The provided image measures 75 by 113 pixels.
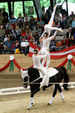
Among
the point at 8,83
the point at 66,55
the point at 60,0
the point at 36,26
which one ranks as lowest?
the point at 8,83

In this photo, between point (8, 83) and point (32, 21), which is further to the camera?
point (32, 21)

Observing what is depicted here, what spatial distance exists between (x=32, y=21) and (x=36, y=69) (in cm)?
841

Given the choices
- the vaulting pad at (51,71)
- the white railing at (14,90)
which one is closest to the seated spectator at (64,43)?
the white railing at (14,90)

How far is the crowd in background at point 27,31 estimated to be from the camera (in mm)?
16892

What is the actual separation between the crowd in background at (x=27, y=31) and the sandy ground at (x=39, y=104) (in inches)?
138

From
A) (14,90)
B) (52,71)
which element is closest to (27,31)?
(14,90)

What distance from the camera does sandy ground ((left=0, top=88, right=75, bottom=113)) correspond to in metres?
11.3

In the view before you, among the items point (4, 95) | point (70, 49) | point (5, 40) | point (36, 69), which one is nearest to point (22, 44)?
point (5, 40)

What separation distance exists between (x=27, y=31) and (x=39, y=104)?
676 centimetres

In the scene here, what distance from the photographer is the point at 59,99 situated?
42.5ft

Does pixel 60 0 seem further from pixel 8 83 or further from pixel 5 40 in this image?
pixel 8 83

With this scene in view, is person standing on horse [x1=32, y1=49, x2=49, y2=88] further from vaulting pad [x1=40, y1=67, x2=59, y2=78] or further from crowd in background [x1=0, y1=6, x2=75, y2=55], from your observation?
crowd in background [x1=0, y1=6, x2=75, y2=55]

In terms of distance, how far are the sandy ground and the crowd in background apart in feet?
11.5

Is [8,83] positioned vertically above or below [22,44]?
below
